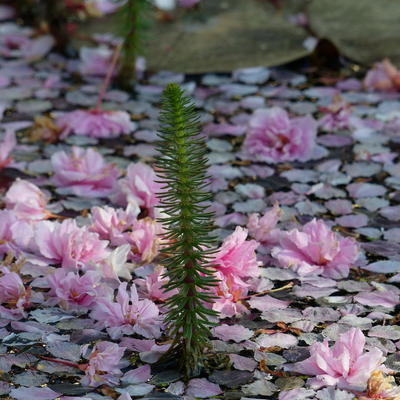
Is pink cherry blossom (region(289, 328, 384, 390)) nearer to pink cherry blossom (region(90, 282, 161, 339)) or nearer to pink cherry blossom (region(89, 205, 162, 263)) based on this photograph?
pink cherry blossom (region(90, 282, 161, 339))

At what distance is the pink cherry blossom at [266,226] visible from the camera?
2.04 metres

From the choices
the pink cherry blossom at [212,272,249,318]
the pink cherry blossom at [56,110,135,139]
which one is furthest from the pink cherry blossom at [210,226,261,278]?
Answer: the pink cherry blossom at [56,110,135,139]

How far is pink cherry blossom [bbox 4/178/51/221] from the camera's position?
2.11 m

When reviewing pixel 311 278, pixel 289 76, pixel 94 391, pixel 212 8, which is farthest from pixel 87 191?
pixel 212 8

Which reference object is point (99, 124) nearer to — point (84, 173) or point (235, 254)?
point (84, 173)

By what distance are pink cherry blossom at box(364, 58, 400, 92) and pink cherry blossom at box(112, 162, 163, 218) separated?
94cm

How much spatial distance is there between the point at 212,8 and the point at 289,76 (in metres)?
0.51

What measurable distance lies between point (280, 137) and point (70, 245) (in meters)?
0.76

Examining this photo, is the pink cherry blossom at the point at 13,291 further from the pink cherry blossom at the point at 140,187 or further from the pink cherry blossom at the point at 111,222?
the pink cherry blossom at the point at 140,187

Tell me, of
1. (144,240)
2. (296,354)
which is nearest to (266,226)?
(144,240)

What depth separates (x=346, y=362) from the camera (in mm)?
1583

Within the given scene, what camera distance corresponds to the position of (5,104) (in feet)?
9.20

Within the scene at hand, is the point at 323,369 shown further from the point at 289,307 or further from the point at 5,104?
the point at 5,104

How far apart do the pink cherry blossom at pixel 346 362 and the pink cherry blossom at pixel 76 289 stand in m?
0.44
